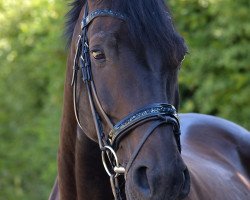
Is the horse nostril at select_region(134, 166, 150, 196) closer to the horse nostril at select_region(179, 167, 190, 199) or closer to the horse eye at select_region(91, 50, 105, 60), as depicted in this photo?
the horse nostril at select_region(179, 167, 190, 199)

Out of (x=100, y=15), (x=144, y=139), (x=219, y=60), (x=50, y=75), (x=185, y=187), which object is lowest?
(x=219, y=60)

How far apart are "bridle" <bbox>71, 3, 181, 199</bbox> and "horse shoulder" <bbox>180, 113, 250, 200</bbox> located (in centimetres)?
106

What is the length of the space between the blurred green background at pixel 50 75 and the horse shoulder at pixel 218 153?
3.54 ft

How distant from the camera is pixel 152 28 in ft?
10.7

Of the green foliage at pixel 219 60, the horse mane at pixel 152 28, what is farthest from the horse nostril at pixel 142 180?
the green foliage at pixel 219 60

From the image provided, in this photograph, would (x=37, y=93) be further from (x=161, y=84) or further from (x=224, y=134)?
(x=161, y=84)

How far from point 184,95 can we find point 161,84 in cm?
497

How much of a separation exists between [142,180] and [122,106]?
14.1 inches

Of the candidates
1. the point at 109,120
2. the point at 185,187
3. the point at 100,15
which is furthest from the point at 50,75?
the point at 185,187

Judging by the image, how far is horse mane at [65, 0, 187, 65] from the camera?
3246 mm

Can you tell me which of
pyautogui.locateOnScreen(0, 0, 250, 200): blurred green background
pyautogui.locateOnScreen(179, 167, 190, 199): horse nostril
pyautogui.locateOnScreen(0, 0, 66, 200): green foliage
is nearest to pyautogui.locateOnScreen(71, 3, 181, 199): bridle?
pyautogui.locateOnScreen(179, 167, 190, 199): horse nostril

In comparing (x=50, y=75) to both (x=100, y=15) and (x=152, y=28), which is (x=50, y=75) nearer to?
(x=100, y=15)

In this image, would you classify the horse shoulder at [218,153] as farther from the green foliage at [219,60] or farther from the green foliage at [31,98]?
the green foliage at [31,98]

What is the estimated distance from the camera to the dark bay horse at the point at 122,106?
3.05m
